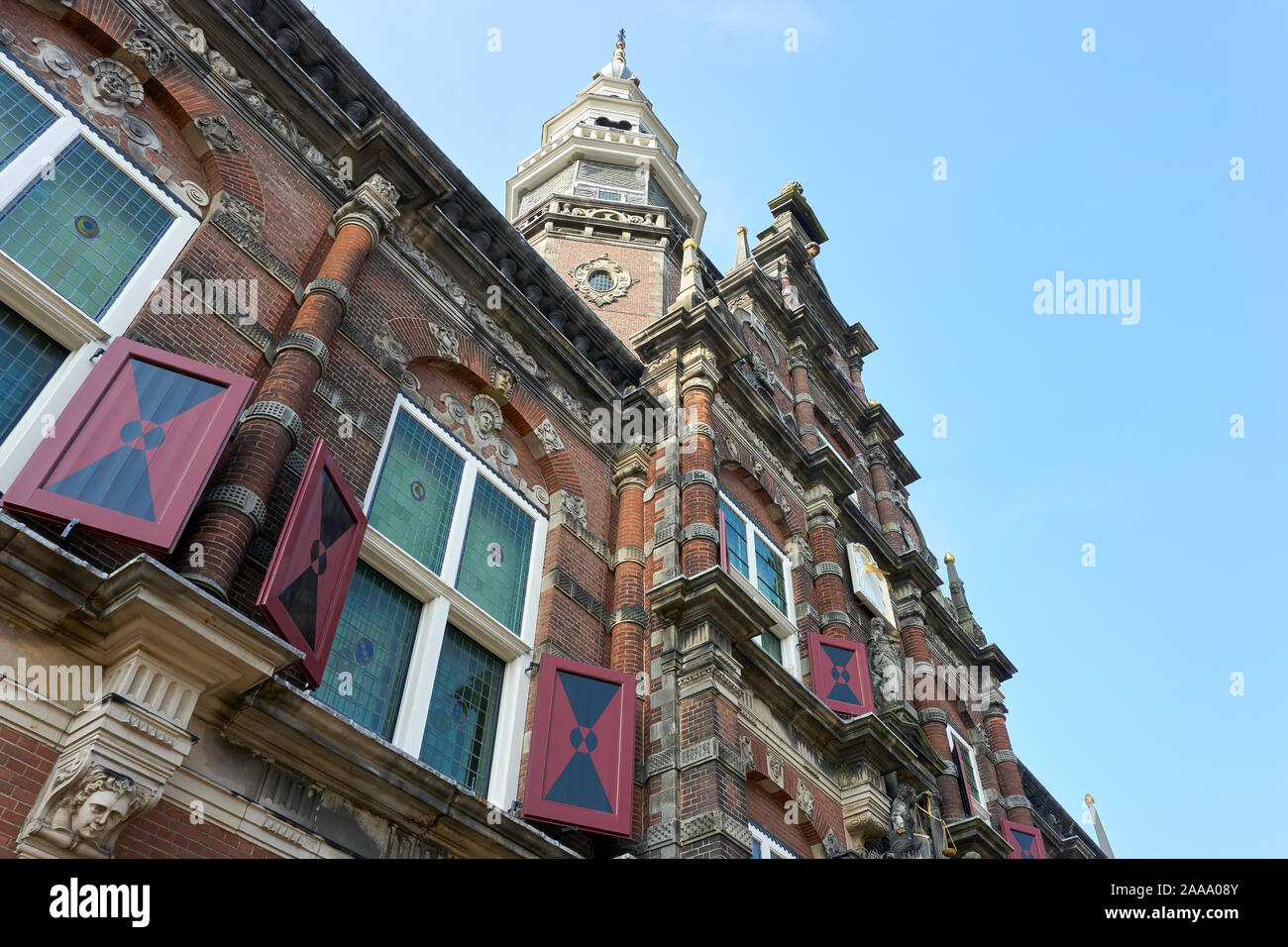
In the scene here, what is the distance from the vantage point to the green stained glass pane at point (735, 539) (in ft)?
52.2

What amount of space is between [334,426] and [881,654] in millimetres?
11380

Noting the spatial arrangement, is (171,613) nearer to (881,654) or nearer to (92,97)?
(92,97)

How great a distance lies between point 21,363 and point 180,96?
13.9 feet

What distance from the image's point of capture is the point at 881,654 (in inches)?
704

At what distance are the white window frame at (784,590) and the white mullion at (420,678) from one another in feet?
19.2

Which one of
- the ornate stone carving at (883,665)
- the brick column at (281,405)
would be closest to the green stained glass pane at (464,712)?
the brick column at (281,405)

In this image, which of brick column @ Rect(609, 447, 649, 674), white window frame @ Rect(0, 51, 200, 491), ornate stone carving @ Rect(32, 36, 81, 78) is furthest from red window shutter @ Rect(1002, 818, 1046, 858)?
ornate stone carving @ Rect(32, 36, 81, 78)

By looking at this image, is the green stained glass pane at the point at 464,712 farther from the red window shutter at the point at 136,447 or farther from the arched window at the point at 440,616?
the red window shutter at the point at 136,447

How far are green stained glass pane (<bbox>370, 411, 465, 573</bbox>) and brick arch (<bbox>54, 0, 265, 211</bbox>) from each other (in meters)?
3.17

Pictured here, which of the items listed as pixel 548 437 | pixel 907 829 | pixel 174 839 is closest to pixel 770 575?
pixel 907 829

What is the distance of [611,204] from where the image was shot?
25.2 meters

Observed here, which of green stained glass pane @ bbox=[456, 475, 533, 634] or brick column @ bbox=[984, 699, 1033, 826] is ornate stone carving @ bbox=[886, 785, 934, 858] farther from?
brick column @ bbox=[984, 699, 1033, 826]

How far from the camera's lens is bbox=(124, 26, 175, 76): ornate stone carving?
414 inches
